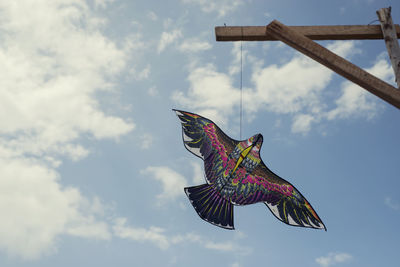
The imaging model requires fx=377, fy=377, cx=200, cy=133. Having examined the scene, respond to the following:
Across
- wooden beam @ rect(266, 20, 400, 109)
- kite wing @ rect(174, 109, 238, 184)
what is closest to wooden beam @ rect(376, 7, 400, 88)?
wooden beam @ rect(266, 20, 400, 109)

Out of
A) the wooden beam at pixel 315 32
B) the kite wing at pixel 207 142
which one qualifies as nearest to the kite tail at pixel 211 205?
the kite wing at pixel 207 142

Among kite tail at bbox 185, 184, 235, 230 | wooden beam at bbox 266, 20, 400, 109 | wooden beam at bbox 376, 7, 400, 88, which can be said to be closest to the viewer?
wooden beam at bbox 266, 20, 400, 109

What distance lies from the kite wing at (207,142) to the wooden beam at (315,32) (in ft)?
3.47

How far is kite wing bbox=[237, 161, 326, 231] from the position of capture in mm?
4070

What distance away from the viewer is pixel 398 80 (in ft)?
11.5

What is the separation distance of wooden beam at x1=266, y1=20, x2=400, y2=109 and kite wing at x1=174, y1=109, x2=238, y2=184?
4.40ft

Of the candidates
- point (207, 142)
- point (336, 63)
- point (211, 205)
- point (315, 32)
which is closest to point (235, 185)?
point (211, 205)

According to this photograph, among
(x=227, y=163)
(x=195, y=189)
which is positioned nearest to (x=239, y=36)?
(x=227, y=163)

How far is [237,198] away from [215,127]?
91 cm

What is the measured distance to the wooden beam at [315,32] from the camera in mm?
4035

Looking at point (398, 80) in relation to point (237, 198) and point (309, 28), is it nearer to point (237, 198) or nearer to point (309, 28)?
point (309, 28)

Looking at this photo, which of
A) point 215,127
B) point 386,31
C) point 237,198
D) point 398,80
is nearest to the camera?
point 398,80

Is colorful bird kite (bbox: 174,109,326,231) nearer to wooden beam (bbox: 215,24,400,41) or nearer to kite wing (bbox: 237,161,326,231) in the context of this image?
kite wing (bbox: 237,161,326,231)

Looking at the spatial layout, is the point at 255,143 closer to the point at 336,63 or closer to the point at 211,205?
the point at 211,205
